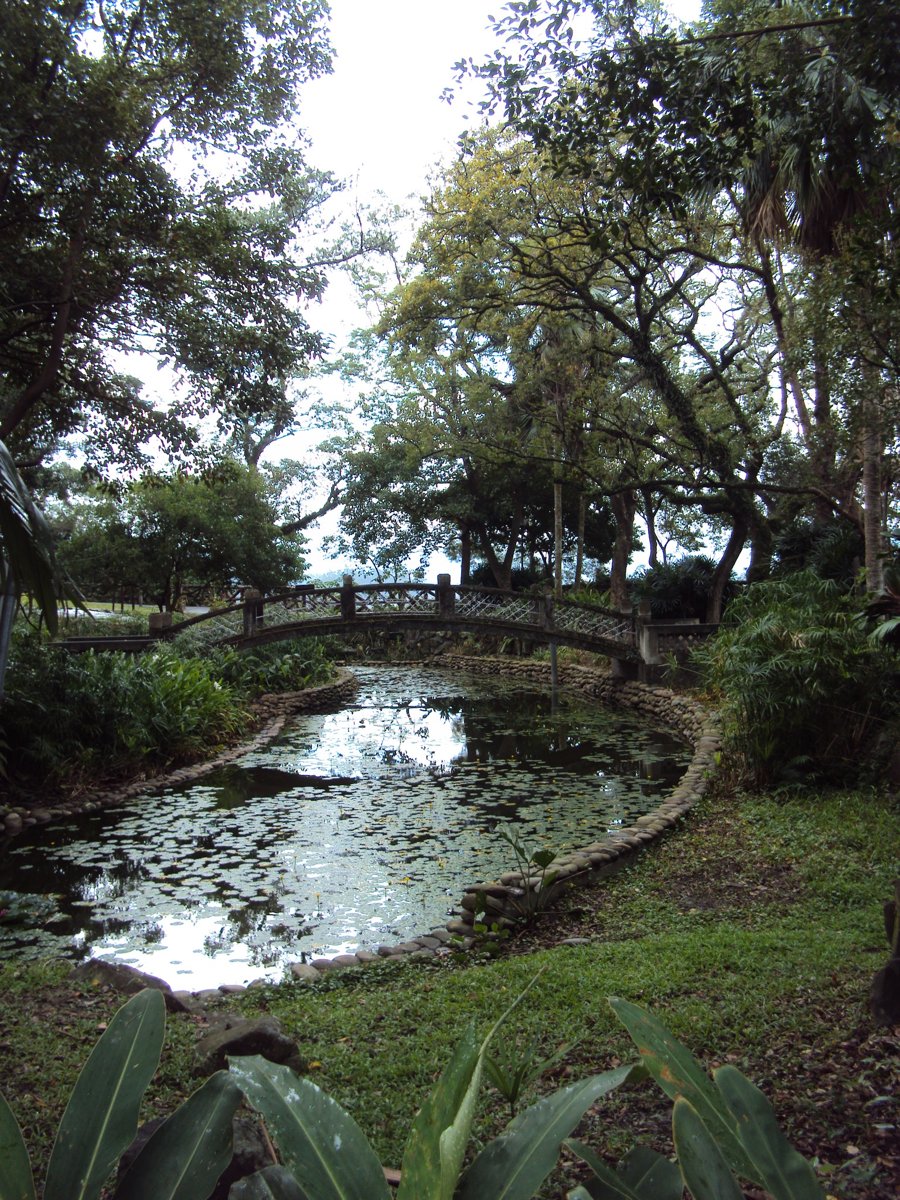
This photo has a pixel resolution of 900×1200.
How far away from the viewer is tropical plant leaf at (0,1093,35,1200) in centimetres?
114

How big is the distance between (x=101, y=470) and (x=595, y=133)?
8015mm

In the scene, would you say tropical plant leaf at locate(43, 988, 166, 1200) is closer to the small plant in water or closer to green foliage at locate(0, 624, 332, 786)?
the small plant in water

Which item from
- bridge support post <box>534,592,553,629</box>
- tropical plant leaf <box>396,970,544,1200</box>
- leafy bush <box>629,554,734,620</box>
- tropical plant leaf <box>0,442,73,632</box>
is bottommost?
tropical plant leaf <box>396,970,544,1200</box>

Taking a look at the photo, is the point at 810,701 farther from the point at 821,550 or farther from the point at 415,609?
the point at 415,609

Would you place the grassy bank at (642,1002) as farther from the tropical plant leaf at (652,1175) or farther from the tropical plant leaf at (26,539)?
the tropical plant leaf at (26,539)

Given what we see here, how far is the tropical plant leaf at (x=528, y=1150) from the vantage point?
111cm

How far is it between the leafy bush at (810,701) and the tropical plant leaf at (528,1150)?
735cm

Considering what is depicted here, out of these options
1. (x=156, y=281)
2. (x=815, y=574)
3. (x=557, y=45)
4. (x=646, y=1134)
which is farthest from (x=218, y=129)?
(x=646, y=1134)

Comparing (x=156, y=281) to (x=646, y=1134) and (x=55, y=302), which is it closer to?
(x=55, y=302)

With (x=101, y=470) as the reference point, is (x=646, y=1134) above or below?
below

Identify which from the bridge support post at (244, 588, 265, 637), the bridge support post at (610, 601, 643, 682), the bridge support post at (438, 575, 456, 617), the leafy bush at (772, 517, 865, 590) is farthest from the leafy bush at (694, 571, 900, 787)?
A: the bridge support post at (244, 588, 265, 637)

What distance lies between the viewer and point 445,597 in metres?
16.7

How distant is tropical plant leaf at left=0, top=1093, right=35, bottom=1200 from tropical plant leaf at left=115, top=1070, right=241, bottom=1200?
123mm

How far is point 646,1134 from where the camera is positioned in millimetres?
2514
